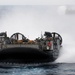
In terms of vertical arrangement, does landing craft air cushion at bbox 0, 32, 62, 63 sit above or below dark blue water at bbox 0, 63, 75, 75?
above

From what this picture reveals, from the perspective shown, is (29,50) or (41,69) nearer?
(41,69)

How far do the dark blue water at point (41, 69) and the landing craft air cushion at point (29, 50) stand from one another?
111cm

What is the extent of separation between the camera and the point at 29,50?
39.3 m

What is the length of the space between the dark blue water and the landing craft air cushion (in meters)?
1.11

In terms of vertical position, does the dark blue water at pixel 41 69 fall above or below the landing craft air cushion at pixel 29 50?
below

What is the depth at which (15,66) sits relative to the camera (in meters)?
38.2

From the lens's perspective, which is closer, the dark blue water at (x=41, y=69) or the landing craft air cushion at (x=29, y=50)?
the dark blue water at (x=41, y=69)

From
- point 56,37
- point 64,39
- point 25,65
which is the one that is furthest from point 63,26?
point 25,65

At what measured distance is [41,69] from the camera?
36219 millimetres

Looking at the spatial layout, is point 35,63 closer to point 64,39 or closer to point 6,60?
point 6,60

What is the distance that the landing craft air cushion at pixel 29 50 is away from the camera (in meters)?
39.4

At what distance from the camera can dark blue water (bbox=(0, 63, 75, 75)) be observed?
3417 cm

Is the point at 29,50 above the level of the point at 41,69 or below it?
above

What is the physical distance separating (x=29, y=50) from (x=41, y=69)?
3.48 m
